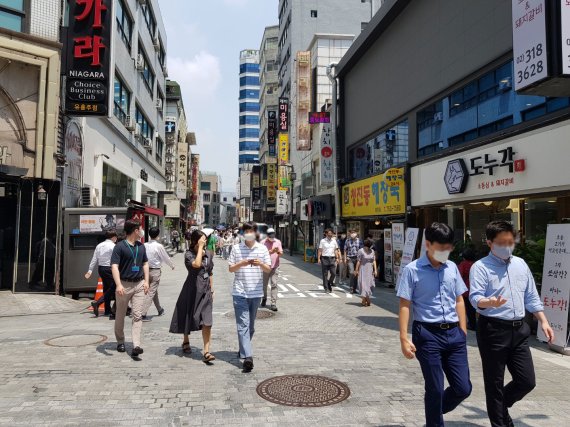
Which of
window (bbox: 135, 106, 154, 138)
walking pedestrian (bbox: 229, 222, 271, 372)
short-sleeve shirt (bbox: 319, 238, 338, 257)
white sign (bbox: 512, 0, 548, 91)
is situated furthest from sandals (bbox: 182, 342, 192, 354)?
window (bbox: 135, 106, 154, 138)

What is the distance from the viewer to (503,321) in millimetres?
3629

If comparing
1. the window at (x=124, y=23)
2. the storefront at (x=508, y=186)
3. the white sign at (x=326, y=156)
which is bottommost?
the storefront at (x=508, y=186)

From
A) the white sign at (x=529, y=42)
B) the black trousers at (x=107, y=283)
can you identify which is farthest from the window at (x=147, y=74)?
the white sign at (x=529, y=42)

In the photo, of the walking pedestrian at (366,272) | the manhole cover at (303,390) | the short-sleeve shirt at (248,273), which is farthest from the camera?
the walking pedestrian at (366,272)

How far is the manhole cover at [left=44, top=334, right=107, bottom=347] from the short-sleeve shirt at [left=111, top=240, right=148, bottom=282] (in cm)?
149

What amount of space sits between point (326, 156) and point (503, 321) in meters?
21.5

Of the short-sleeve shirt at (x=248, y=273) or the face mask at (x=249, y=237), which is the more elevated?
the face mask at (x=249, y=237)

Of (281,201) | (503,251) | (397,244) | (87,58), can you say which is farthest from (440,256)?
(281,201)

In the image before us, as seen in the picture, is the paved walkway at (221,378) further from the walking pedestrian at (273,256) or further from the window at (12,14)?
the window at (12,14)

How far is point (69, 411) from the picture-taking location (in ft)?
14.0

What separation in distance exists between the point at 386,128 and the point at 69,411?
53.9 feet

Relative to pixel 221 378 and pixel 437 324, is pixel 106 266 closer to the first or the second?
pixel 221 378

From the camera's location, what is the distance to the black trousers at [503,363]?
3602mm

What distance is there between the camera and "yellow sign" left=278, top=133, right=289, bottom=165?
3912 centimetres
